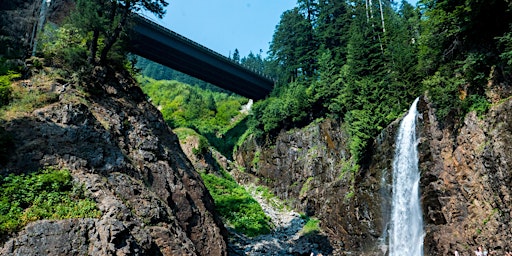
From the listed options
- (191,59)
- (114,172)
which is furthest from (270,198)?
(114,172)

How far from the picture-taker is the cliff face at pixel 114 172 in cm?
1138

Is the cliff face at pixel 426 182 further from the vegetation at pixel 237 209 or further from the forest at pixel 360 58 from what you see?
the vegetation at pixel 237 209

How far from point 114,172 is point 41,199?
3.44 metres

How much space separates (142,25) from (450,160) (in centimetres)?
3343

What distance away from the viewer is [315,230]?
29641 mm

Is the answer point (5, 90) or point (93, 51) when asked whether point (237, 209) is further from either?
point (5, 90)

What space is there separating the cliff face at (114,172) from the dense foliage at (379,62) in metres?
14.9

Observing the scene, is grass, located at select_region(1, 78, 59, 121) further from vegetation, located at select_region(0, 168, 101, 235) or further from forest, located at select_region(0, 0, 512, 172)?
vegetation, located at select_region(0, 168, 101, 235)

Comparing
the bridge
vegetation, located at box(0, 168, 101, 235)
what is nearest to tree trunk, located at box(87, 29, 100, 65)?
vegetation, located at box(0, 168, 101, 235)

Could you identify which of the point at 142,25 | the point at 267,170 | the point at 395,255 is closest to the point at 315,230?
the point at 395,255

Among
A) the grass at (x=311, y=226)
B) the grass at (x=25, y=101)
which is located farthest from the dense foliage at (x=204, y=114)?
the grass at (x=25, y=101)

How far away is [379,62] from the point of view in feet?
108

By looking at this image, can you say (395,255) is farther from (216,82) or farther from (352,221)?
(216,82)

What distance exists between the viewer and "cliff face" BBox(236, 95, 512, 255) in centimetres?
1659
